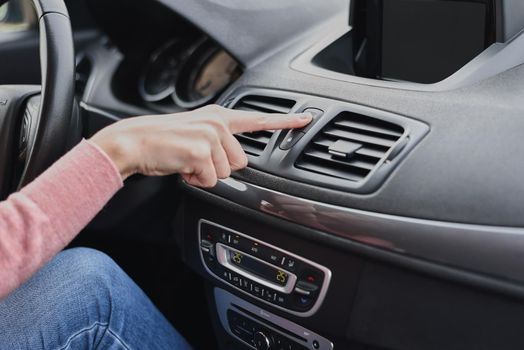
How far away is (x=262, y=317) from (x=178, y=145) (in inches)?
15.4

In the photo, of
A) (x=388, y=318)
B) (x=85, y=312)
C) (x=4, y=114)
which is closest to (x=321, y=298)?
(x=388, y=318)

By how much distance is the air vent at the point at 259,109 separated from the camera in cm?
103

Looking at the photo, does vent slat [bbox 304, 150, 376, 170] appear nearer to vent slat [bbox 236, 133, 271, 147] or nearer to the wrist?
vent slat [bbox 236, 133, 271, 147]

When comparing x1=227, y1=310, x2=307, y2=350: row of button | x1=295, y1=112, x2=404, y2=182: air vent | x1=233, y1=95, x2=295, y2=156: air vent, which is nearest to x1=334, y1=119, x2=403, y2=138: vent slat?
x1=295, y1=112, x2=404, y2=182: air vent

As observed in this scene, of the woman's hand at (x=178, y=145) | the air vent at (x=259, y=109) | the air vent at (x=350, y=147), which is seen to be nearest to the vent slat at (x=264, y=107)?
the air vent at (x=259, y=109)

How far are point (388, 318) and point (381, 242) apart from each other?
4.2 inches

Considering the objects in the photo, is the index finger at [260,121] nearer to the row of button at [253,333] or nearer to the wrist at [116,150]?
the wrist at [116,150]

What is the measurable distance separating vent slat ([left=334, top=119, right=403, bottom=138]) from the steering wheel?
1.21 ft

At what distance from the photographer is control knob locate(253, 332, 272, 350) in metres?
1.09

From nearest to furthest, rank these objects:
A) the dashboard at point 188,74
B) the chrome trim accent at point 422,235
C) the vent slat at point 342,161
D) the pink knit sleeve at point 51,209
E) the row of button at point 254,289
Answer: the pink knit sleeve at point 51,209, the chrome trim accent at point 422,235, the vent slat at point 342,161, the row of button at point 254,289, the dashboard at point 188,74

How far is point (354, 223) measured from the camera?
0.88 m

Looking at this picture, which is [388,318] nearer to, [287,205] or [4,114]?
[287,205]

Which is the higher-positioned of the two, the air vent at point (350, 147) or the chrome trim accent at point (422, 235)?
the air vent at point (350, 147)

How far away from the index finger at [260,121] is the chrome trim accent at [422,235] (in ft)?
0.32
